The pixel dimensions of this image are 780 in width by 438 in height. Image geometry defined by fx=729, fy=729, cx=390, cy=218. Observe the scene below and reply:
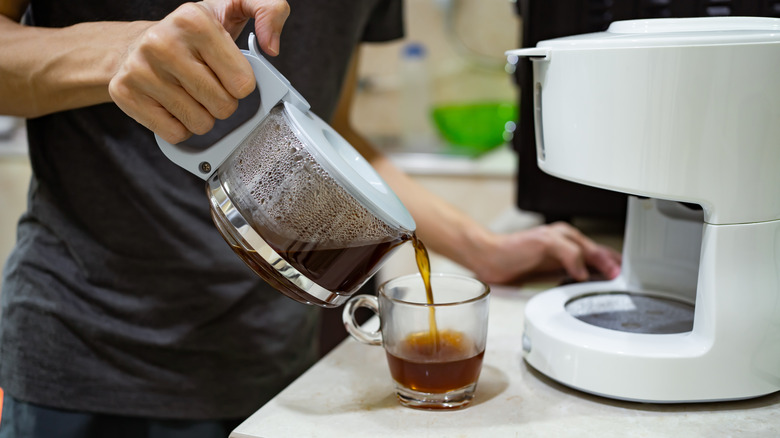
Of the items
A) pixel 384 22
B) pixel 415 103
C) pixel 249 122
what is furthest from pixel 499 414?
pixel 415 103

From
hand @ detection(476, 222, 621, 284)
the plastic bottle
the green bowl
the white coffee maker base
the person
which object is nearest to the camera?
the white coffee maker base

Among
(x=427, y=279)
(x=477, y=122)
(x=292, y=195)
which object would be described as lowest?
(x=477, y=122)

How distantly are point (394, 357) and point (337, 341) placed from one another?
3.55 feet

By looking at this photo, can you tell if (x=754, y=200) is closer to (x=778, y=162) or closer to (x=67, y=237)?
(x=778, y=162)

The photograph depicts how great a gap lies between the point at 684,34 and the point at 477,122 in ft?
5.20

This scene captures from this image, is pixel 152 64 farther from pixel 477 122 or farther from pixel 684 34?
pixel 477 122

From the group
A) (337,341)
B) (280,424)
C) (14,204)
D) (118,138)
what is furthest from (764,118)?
(14,204)

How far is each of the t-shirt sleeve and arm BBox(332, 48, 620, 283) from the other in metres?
0.14

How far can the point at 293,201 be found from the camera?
56cm

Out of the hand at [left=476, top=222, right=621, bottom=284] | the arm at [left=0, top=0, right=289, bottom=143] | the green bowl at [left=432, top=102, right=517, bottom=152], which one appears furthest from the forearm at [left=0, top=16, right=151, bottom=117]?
the green bowl at [left=432, top=102, right=517, bottom=152]

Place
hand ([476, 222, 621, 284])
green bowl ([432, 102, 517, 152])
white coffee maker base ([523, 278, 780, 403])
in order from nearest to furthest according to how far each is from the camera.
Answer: white coffee maker base ([523, 278, 780, 403]) < hand ([476, 222, 621, 284]) < green bowl ([432, 102, 517, 152])

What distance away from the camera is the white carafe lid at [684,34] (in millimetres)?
544

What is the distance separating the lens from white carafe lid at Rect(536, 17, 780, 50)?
0.54 m

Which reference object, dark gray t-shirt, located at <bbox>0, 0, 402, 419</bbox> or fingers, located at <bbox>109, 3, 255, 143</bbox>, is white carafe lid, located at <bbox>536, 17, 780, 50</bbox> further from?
dark gray t-shirt, located at <bbox>0, 0, 402, 419</bbox>
